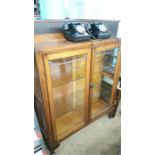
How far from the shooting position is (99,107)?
195cm

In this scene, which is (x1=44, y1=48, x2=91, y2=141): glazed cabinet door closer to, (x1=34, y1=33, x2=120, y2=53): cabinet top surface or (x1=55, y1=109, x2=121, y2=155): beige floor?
(x1=34, y1=33, x2=120, y2=53): cabinet top surface

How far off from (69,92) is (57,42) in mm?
770

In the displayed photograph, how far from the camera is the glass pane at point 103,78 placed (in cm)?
167

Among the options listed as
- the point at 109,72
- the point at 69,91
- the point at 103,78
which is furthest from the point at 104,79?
the point at 69,91

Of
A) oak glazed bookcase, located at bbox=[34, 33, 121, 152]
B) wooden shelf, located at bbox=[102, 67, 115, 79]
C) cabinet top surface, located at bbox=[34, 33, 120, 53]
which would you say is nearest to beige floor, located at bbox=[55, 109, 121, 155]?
oak glazed bookcase, located at bbox=[34, 33, 121, 152]

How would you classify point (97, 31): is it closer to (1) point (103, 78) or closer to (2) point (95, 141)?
(1) point (103, 78)

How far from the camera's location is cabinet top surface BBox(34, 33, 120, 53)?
105 centimetres

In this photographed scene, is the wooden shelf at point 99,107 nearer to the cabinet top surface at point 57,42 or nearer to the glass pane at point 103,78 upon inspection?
the glass pane at point 103,78

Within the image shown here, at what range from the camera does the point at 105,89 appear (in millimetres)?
1945
